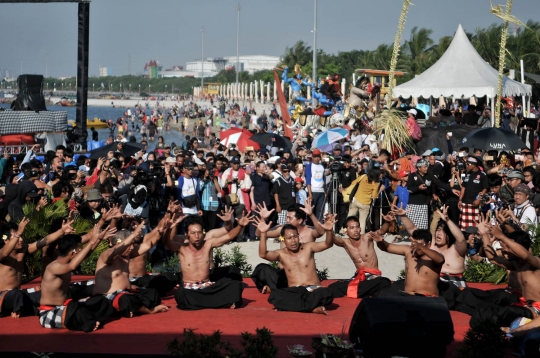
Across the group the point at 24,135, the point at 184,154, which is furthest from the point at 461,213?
the point at 24,135

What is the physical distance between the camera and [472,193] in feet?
46.7

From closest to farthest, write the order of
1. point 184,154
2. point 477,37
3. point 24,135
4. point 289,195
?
point 289,195
point 184,154
point 24,135
point 477,37

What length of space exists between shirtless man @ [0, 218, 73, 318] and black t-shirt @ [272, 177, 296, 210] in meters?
6.28

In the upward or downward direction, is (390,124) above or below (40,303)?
above

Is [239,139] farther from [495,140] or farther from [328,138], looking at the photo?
[495,140]

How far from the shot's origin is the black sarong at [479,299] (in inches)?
379

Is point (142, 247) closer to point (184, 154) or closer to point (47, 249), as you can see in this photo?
point (47, 249)

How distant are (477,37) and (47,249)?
37.1m

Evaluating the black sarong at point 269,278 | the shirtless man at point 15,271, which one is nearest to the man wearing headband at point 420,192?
the black sarong at point 269,278

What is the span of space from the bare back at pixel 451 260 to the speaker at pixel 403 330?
308 centimetres

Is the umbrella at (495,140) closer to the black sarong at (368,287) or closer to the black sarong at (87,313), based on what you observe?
the black sarong at (368,287)

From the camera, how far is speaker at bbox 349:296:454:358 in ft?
24.7

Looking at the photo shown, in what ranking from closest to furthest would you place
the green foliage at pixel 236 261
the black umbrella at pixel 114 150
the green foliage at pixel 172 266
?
the green foliage at pixel 172 266 → the green foliage at pixel 236 261 → the black umbrella at pixel 114 150

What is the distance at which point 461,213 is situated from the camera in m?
14.4
